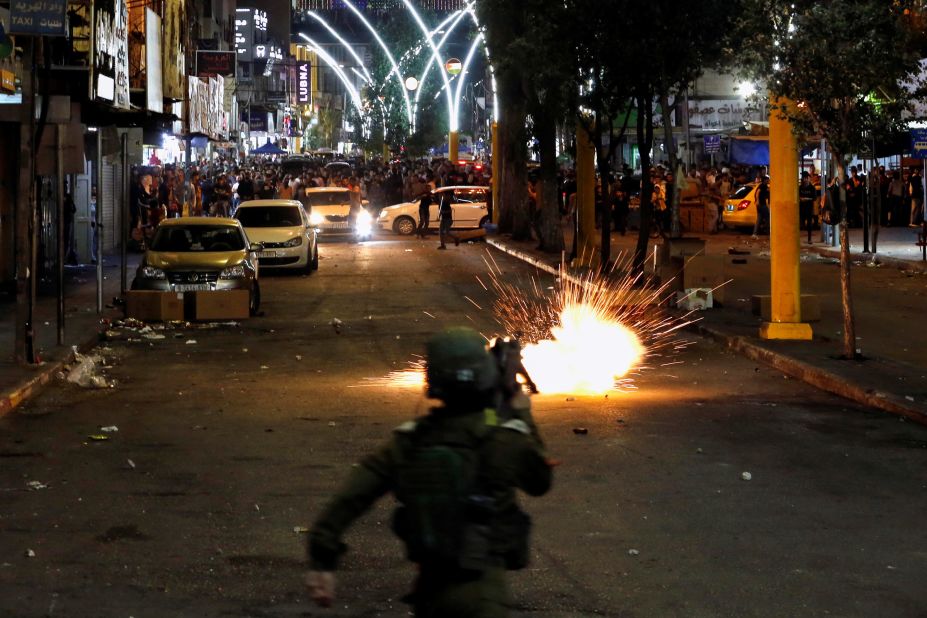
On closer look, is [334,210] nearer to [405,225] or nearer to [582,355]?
[405,225]

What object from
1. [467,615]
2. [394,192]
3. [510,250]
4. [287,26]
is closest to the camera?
[467,615]

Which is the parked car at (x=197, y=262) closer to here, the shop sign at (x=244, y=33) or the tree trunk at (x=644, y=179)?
the tree trunk at (x=644, y=179)

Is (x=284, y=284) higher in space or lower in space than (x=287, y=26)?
lower

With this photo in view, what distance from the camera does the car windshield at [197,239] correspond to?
23.1 meters

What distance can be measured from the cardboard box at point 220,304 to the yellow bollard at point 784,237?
7.66 metres

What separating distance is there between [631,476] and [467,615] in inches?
240

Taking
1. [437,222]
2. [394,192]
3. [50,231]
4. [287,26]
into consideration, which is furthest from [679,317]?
[287,26]

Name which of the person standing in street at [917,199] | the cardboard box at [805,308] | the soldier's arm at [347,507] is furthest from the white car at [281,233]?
the soldier's arm at [347,507]

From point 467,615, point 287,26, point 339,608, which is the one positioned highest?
point 287,26

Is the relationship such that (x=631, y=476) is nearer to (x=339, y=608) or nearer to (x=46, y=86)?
(x=339, y=608)

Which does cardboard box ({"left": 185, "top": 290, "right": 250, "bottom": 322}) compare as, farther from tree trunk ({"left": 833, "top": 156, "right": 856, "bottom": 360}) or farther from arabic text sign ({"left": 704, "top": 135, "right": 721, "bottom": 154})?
arabic text sign ({"left": 704, "top": 135, "right": 721, "bottom": 154})

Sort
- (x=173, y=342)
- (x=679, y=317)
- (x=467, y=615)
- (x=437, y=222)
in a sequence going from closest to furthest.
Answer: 1. (x=467, y=615)
2. (x=173, y=342)
3. (x=679, y=317)
4. (x=437, y=222)

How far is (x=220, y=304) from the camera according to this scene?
21.6 metres

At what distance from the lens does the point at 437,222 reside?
47.0 m
